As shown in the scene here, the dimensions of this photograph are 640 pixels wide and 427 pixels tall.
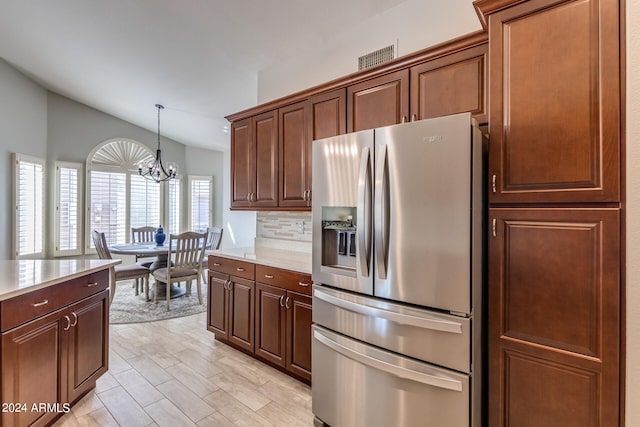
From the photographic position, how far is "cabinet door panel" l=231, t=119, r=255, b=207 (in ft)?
10.8

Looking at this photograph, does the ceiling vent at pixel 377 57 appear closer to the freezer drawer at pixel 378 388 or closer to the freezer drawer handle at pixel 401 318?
the freezer drawer handle at pixel 401 318

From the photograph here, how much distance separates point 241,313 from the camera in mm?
2867

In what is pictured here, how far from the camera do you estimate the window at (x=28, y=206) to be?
450cm

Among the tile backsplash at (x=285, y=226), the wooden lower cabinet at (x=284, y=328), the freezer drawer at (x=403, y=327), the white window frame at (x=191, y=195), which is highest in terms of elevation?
the white window frame at (x=191, y=195)

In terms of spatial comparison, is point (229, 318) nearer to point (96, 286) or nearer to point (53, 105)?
point (96, 286)

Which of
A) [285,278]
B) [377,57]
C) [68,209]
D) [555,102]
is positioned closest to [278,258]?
[285,278]

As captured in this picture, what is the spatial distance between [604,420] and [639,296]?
0.51 m

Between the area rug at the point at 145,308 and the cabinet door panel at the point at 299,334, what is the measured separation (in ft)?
7.39

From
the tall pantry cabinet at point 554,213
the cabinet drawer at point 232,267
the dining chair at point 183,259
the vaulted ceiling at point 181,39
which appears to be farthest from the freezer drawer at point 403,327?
the dining chair at point 183,259

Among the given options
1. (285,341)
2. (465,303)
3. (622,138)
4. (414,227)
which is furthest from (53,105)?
(622,138)

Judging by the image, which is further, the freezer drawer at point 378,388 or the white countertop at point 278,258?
the white countertop at point 278,258

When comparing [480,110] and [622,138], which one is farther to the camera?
[480,110]

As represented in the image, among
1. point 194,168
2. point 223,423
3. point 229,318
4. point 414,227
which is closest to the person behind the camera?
point 414,227

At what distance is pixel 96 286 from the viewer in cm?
225
